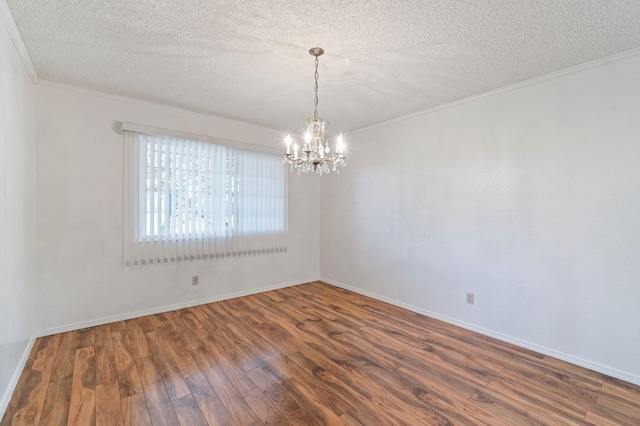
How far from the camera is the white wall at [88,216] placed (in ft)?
9.18

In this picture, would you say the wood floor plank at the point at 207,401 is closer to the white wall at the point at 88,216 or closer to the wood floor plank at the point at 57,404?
the wood floor plank at the point at 57,404

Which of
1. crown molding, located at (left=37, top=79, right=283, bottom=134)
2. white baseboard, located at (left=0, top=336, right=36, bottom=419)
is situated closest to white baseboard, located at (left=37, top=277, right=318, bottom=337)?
white baseboard, located at (left=0, top=336, right=36, bottom=419)

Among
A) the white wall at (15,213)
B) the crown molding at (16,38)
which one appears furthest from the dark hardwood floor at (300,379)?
the crown molding at (16,38)

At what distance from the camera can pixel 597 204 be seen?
7.63 feet

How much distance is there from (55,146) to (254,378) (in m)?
3.07

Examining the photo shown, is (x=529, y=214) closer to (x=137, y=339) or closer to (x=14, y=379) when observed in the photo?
(x=137, y=339)

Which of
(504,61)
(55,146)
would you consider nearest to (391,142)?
(504,61)

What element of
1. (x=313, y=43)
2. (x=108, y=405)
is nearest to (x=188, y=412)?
(x=108, y=405)

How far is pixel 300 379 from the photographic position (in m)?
2.12

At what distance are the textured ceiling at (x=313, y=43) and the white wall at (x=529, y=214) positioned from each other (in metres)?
0.36

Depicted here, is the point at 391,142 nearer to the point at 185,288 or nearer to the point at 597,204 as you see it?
the point at 597,204

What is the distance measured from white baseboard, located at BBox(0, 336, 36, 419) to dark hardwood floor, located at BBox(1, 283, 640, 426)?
4 cm

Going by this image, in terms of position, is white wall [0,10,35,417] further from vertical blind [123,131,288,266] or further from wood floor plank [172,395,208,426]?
wood floor plank [172,395,208,426]

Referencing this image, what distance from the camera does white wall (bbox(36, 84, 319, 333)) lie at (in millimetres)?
2797
